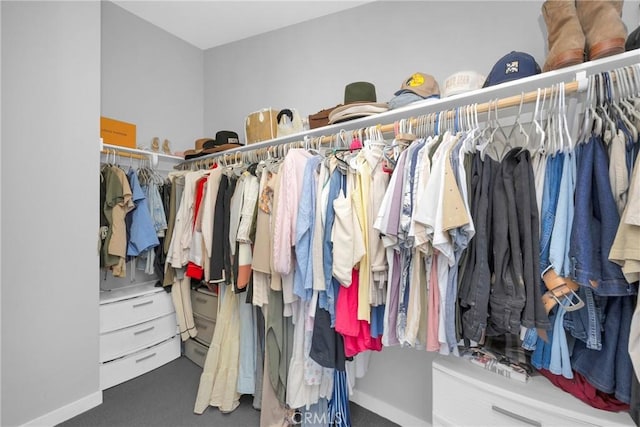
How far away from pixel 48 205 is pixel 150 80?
156 centimetres

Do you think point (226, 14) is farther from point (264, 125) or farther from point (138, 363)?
point (138, 363)

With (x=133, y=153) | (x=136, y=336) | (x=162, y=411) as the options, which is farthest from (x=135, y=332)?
(x=133, y=153)

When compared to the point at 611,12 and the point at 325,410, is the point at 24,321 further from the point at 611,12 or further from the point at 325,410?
the point at 611,12

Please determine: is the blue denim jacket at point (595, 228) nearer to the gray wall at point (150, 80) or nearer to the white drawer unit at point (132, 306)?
the white drawer unit at point (132, 306)

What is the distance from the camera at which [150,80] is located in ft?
8.47

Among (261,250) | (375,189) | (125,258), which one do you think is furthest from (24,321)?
(375,189)

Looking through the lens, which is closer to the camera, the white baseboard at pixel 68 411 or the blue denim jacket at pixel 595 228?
the blue denim jacket at pixel 595 228

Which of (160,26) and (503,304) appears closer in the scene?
(503,304)

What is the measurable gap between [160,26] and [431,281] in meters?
3.23

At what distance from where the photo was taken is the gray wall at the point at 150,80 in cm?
229

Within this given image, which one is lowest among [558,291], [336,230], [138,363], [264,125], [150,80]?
[138,363]

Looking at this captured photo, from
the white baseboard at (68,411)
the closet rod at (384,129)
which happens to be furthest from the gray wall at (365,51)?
the white baseboard at (68,411)

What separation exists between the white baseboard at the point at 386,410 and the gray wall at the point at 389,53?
0.02 metres

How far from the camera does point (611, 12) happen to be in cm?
99
